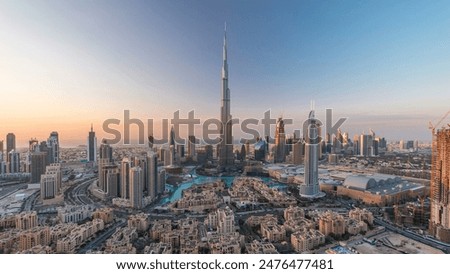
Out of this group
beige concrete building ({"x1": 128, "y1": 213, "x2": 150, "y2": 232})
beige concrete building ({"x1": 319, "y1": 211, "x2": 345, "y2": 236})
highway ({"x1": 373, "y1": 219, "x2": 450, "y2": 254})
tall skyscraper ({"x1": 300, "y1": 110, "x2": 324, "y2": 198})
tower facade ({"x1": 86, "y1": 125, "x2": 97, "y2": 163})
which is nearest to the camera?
highway ({"x1": 373, "y1": 219, "x2": 450, "y2": 254})

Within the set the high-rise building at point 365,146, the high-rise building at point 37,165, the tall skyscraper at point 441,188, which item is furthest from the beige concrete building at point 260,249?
the high-rise building at point 365,146

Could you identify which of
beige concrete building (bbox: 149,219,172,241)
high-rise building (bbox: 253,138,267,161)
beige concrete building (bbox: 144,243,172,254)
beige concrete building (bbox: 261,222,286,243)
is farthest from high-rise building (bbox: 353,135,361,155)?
beige concrete building (bbox: 144,243,172,254)

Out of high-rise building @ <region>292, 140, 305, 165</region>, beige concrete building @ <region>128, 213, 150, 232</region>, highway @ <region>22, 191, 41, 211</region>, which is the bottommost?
highway @ <region>22, 191, 41, 211</region>

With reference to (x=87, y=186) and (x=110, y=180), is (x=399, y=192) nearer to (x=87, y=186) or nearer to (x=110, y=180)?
(x=110, y=180)

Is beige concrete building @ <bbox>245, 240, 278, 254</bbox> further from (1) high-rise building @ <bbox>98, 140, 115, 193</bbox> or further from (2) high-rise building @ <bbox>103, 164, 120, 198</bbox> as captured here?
(1) high-rise building @ <bbox>98, 140, 115, 193</bbox>

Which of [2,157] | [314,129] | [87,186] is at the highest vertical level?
[314,129]

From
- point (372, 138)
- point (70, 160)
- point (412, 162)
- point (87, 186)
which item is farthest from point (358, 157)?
point (70, 160)
